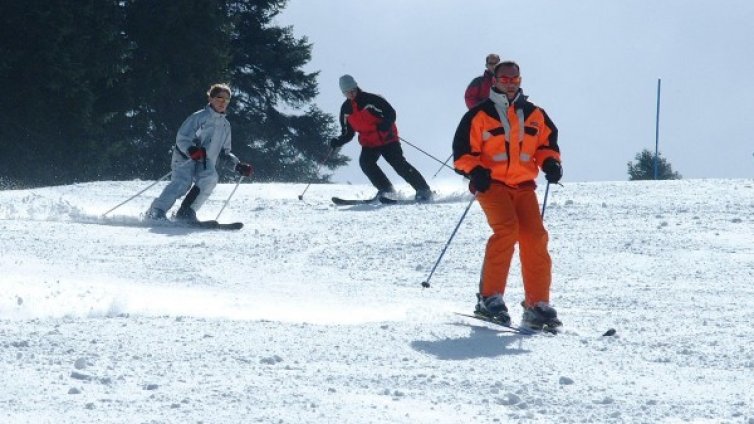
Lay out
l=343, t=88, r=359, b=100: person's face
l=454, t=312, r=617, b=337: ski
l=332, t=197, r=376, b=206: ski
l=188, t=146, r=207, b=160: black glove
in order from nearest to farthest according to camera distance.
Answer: l=454, t=312, r=617, b=337: ski
l=188, t=146, r=207, b=160: black glove
l=343, t=88, r=359, b=100: person's face
l=332, t=197, r=376, b=206: ski

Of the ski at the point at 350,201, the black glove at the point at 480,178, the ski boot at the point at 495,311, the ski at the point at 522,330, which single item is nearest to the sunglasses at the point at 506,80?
the black glove at the point at 480,178

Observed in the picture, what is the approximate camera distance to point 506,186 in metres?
7.99

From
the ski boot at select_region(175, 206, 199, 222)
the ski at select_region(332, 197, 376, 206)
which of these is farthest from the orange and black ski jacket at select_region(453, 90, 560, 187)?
the ski at select_region(332, 197, 376, 206)

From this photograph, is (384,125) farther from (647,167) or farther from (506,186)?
(647,167)

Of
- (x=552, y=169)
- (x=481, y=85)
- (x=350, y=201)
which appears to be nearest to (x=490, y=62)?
(x=481, y=85)

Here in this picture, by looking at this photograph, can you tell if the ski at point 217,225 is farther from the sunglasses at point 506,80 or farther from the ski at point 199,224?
the sunglasses at point 506,80

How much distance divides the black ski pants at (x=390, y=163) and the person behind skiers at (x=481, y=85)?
1145mm

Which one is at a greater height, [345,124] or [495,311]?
[345,124]

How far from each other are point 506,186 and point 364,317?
1.15 metres

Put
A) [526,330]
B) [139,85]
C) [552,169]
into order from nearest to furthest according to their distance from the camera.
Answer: [526,330] → [552,169] → [139,85]

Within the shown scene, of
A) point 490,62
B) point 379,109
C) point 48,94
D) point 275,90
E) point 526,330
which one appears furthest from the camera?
point 275,90

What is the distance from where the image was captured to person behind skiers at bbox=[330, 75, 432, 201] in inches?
623

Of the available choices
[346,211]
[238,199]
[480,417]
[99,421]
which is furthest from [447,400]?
[238,199]

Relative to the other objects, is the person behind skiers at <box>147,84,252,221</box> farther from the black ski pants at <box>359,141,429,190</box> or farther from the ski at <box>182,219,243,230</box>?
the black ski pants at <box>359,141,429,190</box>
